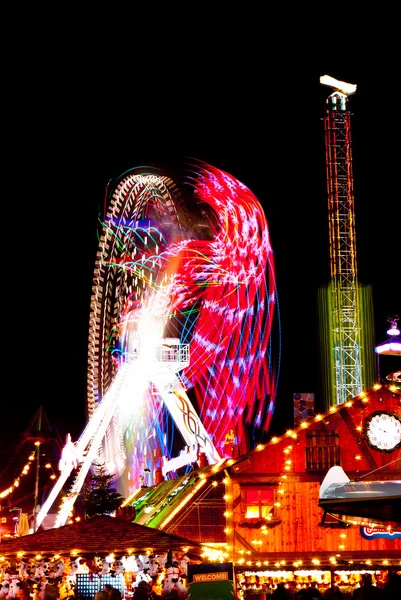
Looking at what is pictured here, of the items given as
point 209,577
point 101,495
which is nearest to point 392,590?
point 209,577

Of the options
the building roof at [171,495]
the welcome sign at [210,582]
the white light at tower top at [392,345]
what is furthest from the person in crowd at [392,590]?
the white light at tower top at [392,345]

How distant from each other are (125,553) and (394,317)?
1544 centimetres

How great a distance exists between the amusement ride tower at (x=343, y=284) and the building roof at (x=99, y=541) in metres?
25.8

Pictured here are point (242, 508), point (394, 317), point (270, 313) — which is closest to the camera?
point (242, 508)

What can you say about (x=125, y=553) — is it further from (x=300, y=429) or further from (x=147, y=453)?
(x=147, y=453)

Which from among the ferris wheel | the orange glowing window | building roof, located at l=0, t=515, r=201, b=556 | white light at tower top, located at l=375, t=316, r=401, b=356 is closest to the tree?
the ferris wheel

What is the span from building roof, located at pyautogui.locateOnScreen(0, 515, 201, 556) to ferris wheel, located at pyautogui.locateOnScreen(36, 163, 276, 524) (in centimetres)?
1618

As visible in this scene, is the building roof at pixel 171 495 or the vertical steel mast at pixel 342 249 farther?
the vertical steel mast at pixel 342 249

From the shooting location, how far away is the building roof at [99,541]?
18016 millimetres

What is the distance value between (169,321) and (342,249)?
11847 millimetres

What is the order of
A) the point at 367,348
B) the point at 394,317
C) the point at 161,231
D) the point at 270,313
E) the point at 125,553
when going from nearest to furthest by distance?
the point at 125,553 → the point at 394,317 → the point at 270,313 → the point at 161,231 → the point at 367,348

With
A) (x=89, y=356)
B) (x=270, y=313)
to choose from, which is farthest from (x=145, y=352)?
(x=270, y=313)

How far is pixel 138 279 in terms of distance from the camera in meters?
42.3

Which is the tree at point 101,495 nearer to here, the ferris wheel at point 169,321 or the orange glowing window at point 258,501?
the ferris wheel at point 169,321
